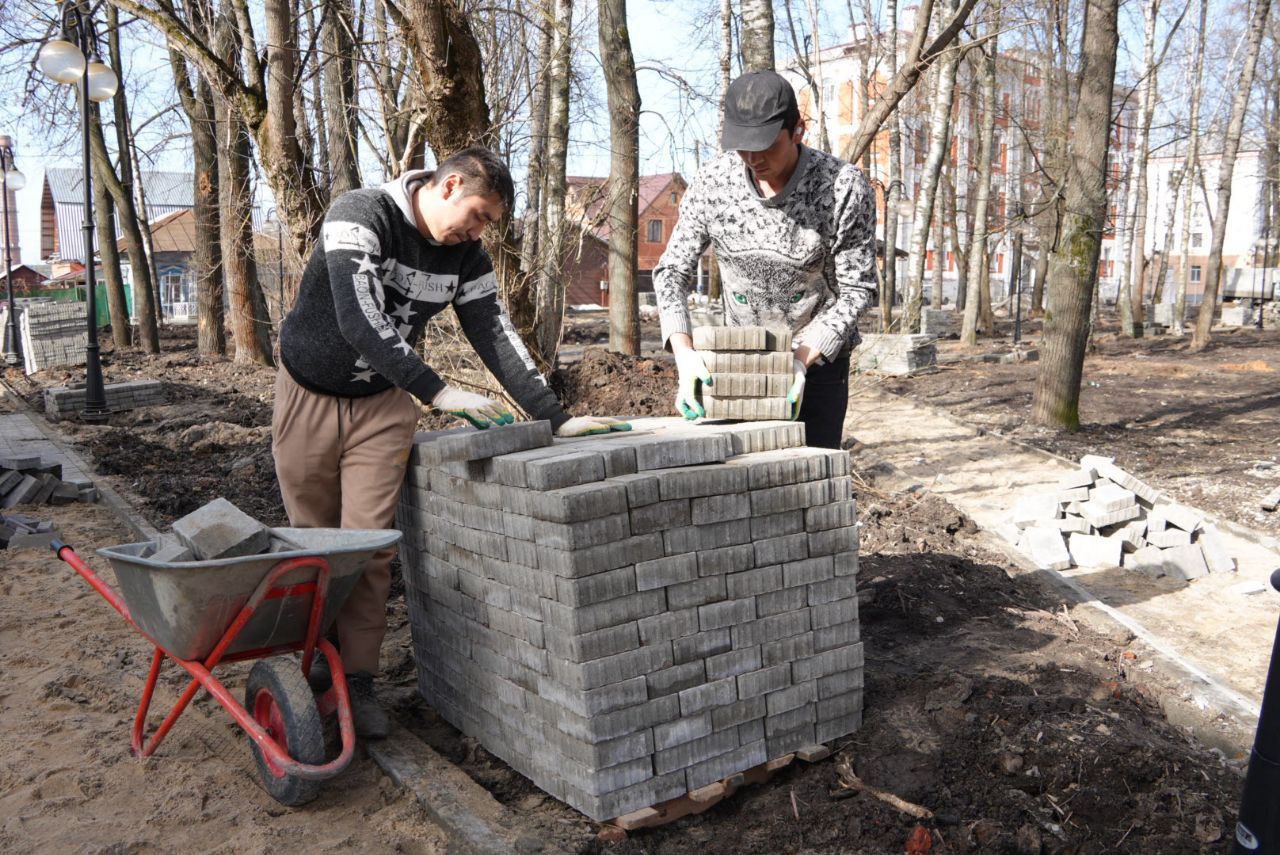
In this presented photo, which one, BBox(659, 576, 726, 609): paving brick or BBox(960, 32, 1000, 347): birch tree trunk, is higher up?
BBox(960, 32, 1000, 347): birch tree trunk

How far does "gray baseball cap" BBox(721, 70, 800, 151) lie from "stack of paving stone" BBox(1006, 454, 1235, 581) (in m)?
3.53

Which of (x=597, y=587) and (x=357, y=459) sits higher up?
(x=357, y=459)

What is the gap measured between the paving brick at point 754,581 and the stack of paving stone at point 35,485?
247 inches

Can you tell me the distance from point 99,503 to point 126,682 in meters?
3.98

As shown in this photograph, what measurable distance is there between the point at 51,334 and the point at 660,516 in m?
16.8

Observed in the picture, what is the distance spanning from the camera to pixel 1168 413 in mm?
11094

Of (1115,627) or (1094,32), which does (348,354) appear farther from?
(1094,32)

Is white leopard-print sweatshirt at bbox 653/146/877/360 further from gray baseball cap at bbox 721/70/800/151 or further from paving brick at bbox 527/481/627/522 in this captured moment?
paving brick at bbox 527/481/627/522

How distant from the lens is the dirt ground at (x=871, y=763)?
2791 mm

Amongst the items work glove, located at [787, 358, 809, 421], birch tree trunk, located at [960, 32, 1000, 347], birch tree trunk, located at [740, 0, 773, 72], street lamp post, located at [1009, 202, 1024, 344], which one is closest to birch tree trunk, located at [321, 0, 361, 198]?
birch tree trunk, located at [740, 0, 773, 72]

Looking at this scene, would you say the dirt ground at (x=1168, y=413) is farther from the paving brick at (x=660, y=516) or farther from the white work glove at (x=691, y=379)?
the paving brick at (x=660, y=516)

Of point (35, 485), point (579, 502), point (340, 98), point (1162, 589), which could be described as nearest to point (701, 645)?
point (579, 502)

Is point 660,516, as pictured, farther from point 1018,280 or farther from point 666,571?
point 1018,280

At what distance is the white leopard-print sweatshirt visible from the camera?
11.5ft
